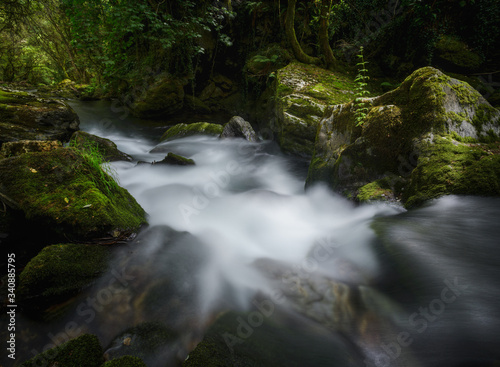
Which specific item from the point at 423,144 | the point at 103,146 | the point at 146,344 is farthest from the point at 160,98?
the point at 146,344

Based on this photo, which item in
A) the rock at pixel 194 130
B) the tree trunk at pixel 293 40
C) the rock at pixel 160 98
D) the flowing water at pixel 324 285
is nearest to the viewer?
the flowing water at pixel 324 285

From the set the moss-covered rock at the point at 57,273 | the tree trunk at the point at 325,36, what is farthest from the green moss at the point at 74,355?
the tree trunk at the point at 325,36

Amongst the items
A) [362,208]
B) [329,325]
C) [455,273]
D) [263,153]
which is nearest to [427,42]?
[263,153]

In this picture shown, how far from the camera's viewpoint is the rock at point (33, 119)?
189 inches

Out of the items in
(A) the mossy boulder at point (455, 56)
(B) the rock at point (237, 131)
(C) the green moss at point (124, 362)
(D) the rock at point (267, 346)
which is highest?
(A) the mossy boulder at point (455, 56)

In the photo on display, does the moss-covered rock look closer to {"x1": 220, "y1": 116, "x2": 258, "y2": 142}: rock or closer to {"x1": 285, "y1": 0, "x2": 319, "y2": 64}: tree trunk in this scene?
{"x1": 220, "y1": 116, "x2": 258, "y2": 142}: rock

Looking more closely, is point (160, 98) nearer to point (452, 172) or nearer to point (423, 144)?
point (423, 144)

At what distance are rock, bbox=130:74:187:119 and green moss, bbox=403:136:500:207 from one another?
9.56 metres

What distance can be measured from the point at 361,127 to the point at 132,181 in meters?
4.63

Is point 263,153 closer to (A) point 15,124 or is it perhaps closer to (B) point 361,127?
(B) point 361,127

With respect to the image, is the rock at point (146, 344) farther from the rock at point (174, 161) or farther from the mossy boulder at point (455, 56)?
the mossy boulder at point (455, 56)

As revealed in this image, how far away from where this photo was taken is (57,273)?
1.89 m

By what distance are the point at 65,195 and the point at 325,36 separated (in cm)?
858

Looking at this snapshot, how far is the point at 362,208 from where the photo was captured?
3.11 meters
